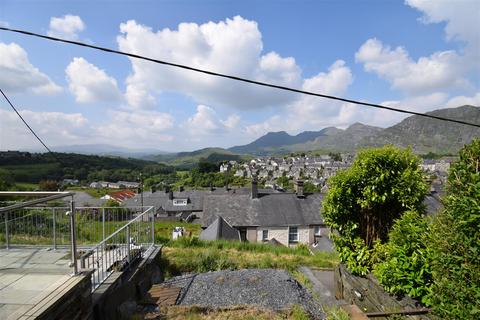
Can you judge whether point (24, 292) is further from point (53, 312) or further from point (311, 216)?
point (311, 216)

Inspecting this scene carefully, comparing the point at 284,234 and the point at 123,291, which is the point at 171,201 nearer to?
the point at 284,234

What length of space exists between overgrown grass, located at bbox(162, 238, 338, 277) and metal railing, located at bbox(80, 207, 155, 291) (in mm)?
1254

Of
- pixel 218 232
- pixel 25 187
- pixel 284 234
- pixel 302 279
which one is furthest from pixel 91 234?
pixel 284 234

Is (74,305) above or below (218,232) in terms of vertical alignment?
above

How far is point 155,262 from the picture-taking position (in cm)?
786

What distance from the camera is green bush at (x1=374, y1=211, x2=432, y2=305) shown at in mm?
4254

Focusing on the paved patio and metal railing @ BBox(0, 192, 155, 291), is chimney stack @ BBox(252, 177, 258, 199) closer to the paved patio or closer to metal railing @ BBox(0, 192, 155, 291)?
metal railing @ BBox(0, 192, 155, 291)

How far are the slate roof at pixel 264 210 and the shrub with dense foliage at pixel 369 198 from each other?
20.2 metres

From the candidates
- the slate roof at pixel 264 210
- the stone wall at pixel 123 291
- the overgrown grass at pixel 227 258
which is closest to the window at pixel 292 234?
the slate roof at pixel 264 210

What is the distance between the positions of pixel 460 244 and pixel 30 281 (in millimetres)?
5859

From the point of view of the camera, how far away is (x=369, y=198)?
20.4 ft

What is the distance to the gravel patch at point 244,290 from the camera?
644 centimetres

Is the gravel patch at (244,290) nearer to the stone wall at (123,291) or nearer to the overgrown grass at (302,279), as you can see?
the overgrown grass at (302,279)

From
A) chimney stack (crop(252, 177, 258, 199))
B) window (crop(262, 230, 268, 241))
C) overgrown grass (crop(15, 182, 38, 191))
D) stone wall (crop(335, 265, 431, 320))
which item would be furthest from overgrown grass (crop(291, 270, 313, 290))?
chimney stack (crop(252, 177, 258, 199))
